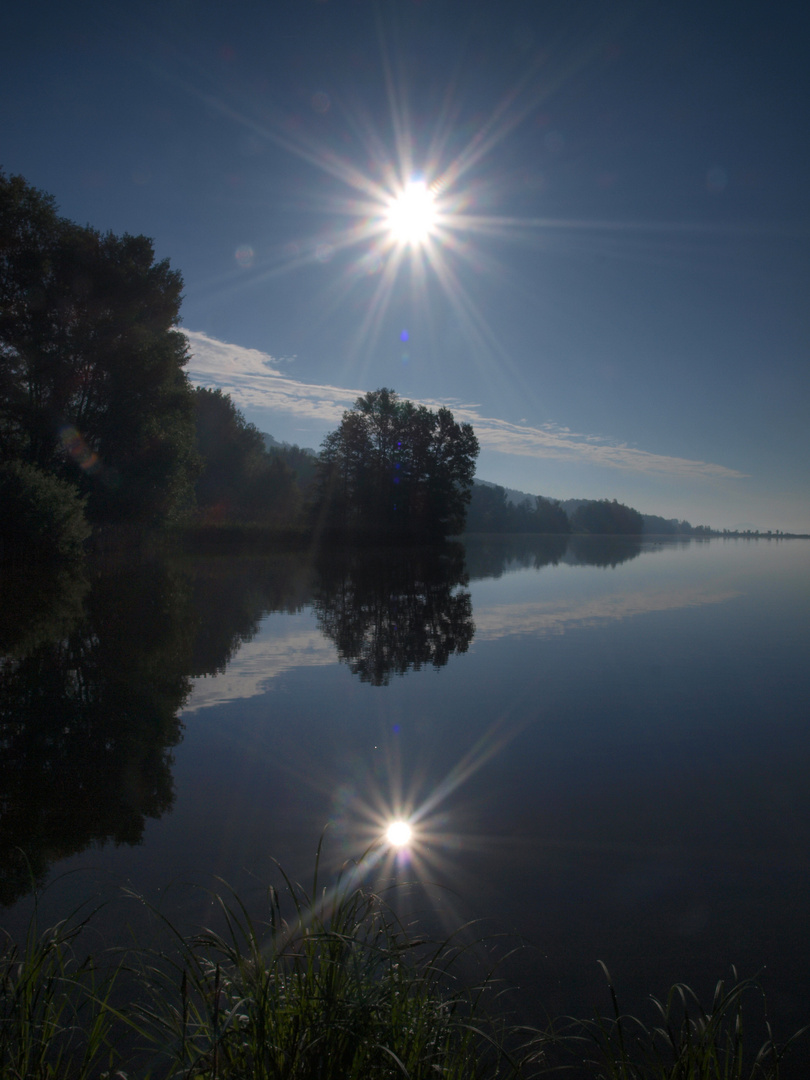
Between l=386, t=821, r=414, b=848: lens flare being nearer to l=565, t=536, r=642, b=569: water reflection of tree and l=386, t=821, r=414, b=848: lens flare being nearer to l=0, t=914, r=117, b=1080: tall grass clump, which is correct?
l=0, t=914, r=117, b=1080: tall grass clump

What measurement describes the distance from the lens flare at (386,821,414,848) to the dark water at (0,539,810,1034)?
3.1 inches

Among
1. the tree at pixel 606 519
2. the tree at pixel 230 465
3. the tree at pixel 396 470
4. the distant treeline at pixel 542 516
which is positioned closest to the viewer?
the tree at pixel 396 470

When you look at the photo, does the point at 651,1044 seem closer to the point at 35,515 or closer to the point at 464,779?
the point at 464,779

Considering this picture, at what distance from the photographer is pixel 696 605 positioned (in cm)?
1419

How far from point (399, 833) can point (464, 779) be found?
90 centimetres

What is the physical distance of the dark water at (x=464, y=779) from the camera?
2.79 metres

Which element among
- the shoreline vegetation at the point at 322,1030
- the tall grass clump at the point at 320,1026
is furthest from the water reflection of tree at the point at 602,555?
the tall grass clump at the point at 320,1026

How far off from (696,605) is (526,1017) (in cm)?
1347

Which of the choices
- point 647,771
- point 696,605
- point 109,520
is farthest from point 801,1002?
point 109,520

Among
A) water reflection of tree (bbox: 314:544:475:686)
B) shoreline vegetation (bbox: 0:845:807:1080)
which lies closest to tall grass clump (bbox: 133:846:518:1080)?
shoreline vegetation (bbox: 0:845:807:1080)

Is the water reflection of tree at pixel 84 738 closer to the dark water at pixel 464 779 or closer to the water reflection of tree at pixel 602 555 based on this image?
the dark water at pixel 464 779

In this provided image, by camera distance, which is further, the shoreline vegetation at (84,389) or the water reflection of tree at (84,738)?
the shoreline vegetation at (84,389)

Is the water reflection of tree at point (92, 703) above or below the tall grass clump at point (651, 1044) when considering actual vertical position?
below

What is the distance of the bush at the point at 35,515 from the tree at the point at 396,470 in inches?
1155
